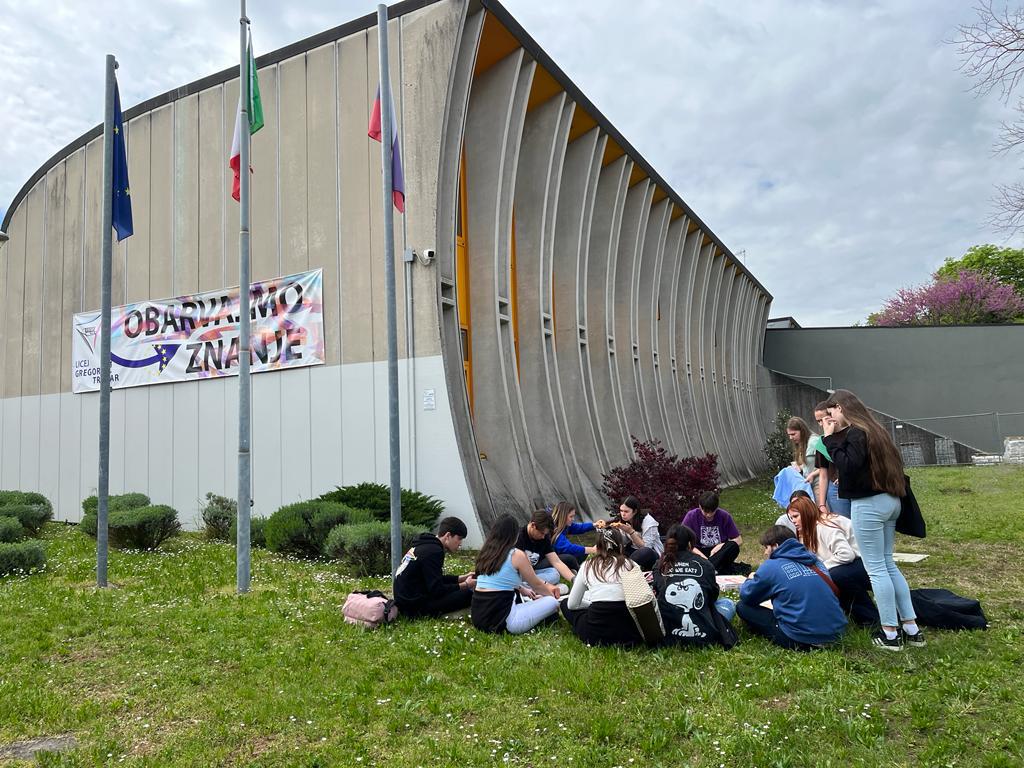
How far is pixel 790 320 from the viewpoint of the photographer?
50.7 meters

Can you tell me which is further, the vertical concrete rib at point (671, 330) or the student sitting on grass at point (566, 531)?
the vertical concrete rib at point (671, 330)

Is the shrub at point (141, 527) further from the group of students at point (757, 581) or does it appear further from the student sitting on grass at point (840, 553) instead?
the student sitting on grass at point (840, 553)

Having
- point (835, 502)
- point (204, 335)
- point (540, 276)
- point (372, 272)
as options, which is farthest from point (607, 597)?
point (204, 335)

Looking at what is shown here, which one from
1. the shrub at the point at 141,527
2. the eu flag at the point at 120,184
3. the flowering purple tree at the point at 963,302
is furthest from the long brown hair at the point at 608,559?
the flowering purple tree at the point at 963,302

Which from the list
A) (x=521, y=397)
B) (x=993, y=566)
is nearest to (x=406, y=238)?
(x=521, y=397)

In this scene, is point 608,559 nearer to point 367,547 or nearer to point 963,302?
point 367,547

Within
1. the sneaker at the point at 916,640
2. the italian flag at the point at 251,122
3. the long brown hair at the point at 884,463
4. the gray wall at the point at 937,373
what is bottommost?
the sneaker at the point at 916,640

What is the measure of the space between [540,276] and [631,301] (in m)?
5.59

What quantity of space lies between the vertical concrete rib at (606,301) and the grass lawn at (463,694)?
11752 mm

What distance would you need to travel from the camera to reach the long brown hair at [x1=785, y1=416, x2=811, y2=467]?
8.80 meters

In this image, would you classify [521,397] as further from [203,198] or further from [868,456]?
[868,456]

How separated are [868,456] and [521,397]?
9.79 meters

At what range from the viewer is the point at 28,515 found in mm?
13703

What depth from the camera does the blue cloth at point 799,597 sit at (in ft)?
19.0
